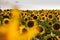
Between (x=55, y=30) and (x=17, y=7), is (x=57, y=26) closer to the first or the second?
(x=55, y=30)

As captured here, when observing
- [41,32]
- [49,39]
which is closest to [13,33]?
[49,39]

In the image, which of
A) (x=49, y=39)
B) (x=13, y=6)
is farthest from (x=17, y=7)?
(x=49, y=39)

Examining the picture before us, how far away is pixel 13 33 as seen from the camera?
0.38 m

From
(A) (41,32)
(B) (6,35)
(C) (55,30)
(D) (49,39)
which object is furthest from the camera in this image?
(C) (55,30)

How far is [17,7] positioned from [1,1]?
0.13ft

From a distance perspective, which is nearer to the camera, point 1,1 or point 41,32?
point 1,1

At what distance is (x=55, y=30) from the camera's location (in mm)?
1026

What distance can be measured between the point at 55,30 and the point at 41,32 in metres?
0.14

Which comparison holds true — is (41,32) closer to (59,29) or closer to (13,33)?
(59,29)

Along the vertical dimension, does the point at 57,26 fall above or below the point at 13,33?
below

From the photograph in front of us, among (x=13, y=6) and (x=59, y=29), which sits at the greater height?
(x=13, y=6)

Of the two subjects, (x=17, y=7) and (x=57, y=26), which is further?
(x=57, y=26)

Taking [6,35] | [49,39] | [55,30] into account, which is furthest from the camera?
[55,30]

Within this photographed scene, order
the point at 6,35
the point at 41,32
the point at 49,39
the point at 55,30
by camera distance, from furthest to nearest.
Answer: the point at 55,30 < the point at 41,32 < the point at 49,39 < the point at 6,35
